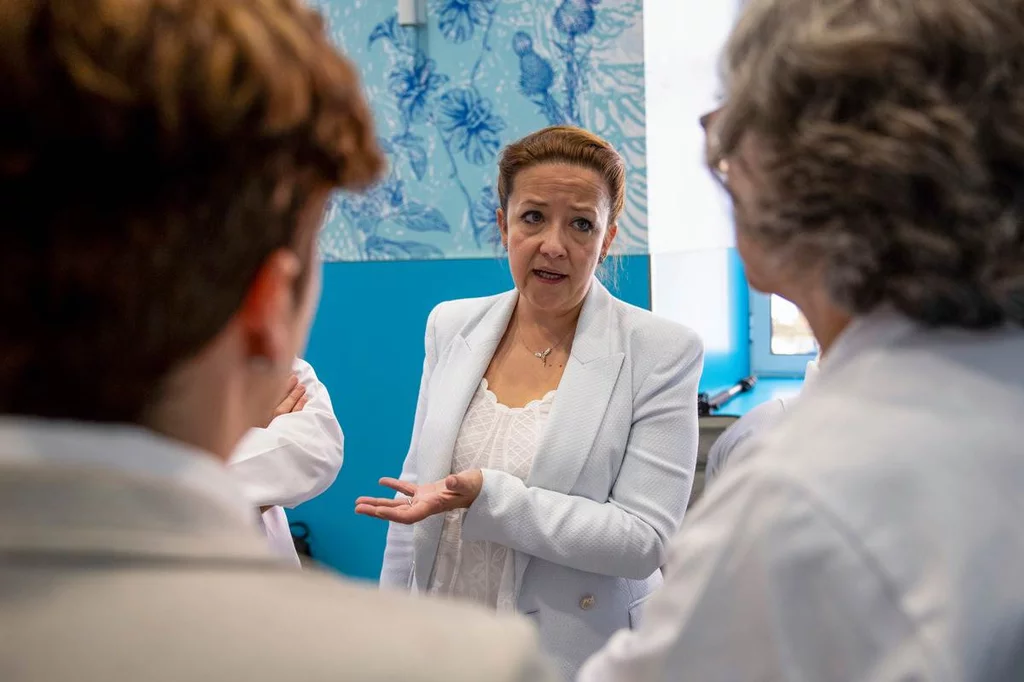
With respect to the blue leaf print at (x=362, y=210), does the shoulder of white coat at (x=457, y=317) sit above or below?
below

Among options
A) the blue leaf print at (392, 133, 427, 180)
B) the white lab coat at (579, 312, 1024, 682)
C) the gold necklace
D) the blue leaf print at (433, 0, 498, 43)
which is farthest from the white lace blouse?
the blue leaf print at (433, 0, 498, 43)

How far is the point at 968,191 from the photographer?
805 millimetres

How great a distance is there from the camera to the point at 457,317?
222 cm

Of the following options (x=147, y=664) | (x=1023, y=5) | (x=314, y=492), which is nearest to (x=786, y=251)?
(x=1023, y=5)

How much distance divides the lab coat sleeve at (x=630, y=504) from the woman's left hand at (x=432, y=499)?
23 mm

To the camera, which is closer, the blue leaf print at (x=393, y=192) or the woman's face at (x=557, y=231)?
the woman's face at (x=557, y=231)

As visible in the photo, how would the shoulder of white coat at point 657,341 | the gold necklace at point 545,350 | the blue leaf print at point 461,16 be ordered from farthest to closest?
the blue leaf print at point 461,16
the gold necklace at point 545,350
the shoulder of white coat at point 657,341

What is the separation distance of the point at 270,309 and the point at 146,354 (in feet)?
0.29

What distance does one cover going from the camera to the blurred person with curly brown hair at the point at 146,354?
20.4 inches

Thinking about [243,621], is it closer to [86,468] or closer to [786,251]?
[86,468]

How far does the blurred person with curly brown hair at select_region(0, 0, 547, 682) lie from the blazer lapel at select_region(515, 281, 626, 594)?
1282 mm

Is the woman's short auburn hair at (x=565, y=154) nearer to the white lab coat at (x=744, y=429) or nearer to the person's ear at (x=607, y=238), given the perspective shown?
the person's ear at (x=607, y=238)

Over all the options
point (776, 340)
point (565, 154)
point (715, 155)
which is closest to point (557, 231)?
point (565, 154)

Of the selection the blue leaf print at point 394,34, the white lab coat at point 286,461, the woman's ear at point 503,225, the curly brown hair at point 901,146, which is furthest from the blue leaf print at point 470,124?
the curly brown hair at point 901,146
